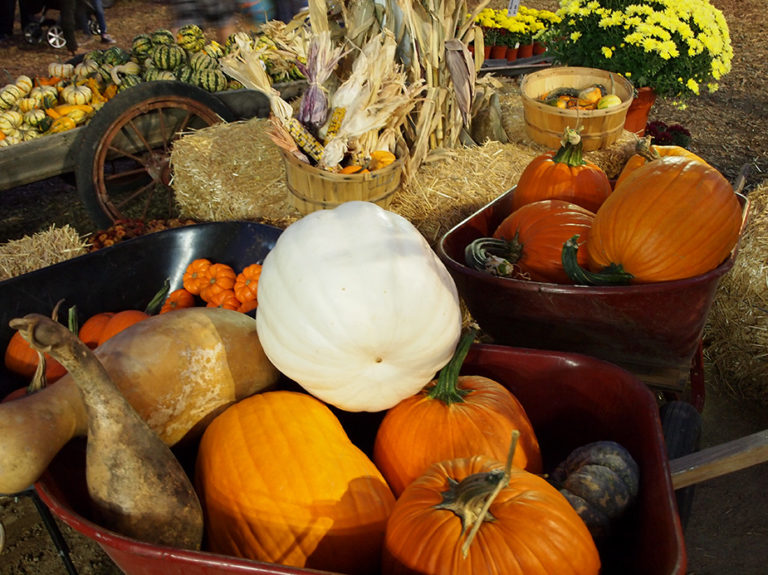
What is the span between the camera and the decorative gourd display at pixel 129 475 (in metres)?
0.93

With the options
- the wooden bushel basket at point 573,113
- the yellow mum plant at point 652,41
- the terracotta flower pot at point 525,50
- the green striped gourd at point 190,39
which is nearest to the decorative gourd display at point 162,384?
the wooden bushel basket at point 573,113

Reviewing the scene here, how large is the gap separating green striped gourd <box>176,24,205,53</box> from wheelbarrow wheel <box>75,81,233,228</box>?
4.52 feet

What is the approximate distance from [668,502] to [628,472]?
107 mm

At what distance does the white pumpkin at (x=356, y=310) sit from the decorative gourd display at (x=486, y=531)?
266 mm

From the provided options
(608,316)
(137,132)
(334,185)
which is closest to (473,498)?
(608,316)

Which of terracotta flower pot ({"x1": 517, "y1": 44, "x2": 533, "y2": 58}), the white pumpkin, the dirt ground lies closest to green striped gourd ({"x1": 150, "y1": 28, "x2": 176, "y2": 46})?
the dirt ground

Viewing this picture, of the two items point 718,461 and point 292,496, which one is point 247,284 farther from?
point 718,461

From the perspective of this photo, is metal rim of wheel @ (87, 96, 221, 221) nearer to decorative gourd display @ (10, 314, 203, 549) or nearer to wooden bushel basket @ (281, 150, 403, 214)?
wooden bushel basket @ (281, 150, 403, 214)

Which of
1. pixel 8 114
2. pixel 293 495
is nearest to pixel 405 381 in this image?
pixel 293 495

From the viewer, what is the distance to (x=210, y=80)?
186 inches

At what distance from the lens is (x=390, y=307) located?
1.09 metres

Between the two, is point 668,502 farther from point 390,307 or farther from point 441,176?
point 441,176

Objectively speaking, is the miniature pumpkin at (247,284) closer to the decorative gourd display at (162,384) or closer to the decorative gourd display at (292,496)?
the decorative gourd display at (162,384)

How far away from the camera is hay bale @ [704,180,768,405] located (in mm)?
2660
